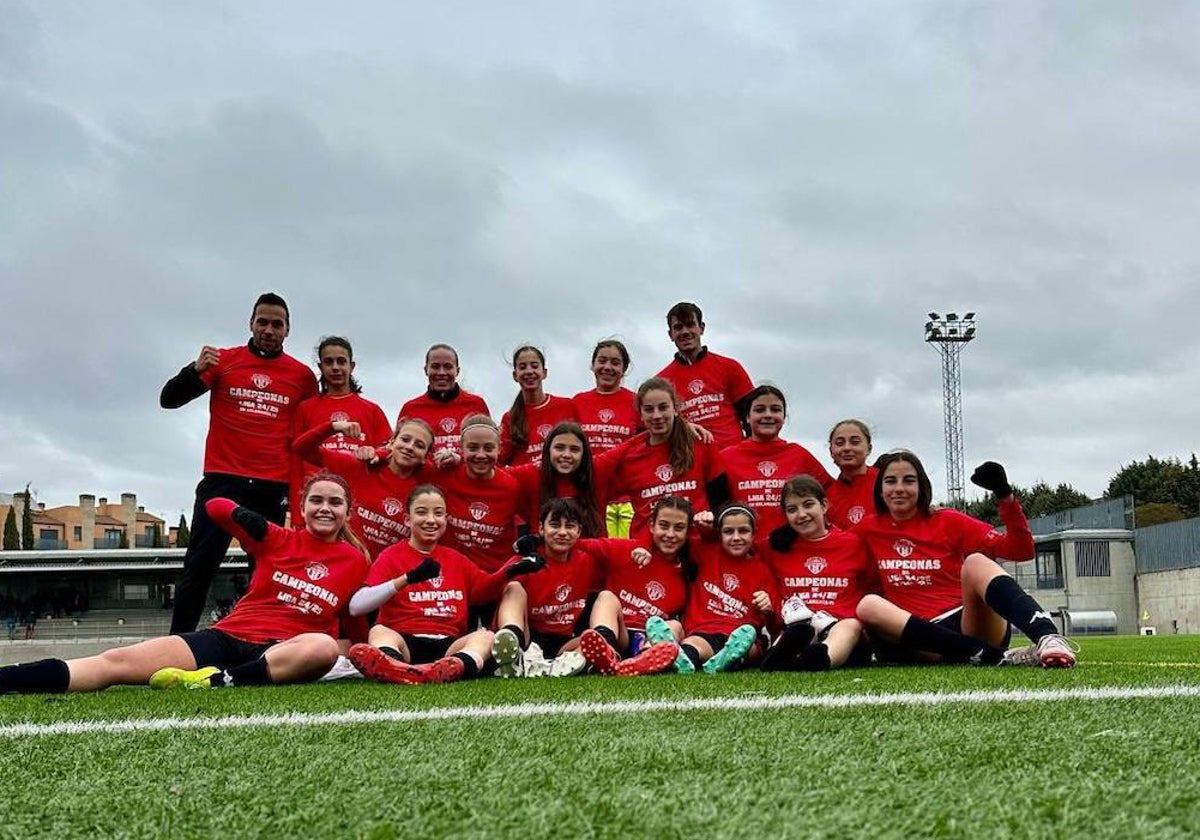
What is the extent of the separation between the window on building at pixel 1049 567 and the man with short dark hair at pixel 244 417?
41.9m

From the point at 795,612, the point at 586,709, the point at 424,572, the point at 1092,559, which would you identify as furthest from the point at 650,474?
the point at 1092,559

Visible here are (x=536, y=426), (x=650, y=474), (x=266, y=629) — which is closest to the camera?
(x=266, y=629)

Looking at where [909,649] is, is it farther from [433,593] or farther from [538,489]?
[433,593]

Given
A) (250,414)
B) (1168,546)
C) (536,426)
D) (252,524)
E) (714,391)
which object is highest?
(714,391)

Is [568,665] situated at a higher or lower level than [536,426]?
lower

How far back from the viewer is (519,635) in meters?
5.90

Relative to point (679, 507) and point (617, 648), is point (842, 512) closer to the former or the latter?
point (679, 507)

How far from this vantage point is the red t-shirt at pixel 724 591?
20.5 ft

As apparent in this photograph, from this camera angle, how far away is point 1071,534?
142 feet

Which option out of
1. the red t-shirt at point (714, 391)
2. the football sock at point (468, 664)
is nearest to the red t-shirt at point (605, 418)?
the red t-shirt at point (714, 391)

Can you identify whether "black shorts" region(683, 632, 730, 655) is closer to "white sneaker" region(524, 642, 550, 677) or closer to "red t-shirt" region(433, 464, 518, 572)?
"white sneaker" region(524, 642, 550, 677)

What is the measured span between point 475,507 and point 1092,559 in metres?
42.6

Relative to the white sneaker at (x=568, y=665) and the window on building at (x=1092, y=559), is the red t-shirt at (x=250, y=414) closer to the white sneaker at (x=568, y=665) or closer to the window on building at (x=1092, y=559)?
the white sneaker at (x=568, y=665)

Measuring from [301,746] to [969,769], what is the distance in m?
1.70
